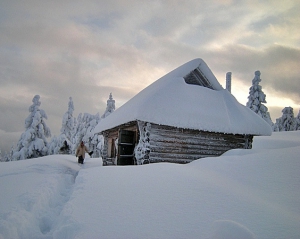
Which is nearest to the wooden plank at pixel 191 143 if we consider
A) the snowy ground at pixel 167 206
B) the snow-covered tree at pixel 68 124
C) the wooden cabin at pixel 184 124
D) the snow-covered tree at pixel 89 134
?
the wooden cabin at pixel 184 124

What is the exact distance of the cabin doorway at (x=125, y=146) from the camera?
9500 millimetres

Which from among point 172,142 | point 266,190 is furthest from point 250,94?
point 266,190

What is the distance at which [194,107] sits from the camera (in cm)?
972

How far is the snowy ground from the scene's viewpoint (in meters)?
2.29

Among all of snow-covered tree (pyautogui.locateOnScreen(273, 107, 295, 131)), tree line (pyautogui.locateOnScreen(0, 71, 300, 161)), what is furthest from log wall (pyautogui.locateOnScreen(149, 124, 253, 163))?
snow-covered tree (pyautogui.locateOnScreen(273, 107, 295, 131))

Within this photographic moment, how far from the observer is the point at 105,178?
14.7 feet

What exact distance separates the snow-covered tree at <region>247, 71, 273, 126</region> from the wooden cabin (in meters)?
14.7

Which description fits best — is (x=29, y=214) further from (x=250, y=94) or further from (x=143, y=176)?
(x=250, y=94)

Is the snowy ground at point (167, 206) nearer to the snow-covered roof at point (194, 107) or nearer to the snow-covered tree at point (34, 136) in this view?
the snow-covered roof at point (194, 107)

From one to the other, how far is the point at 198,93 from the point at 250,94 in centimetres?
1805

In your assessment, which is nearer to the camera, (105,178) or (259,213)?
(259,213)

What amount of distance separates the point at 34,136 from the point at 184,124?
59.1ft

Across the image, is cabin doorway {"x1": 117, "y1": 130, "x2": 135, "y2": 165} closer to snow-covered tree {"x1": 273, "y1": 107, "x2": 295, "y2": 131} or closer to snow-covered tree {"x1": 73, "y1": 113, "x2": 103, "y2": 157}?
snow-covered tree {"x1": 73, "y1": 113, "x2": 103, "y2": 157}

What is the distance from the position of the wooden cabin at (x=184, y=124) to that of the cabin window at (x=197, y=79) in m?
0.06
